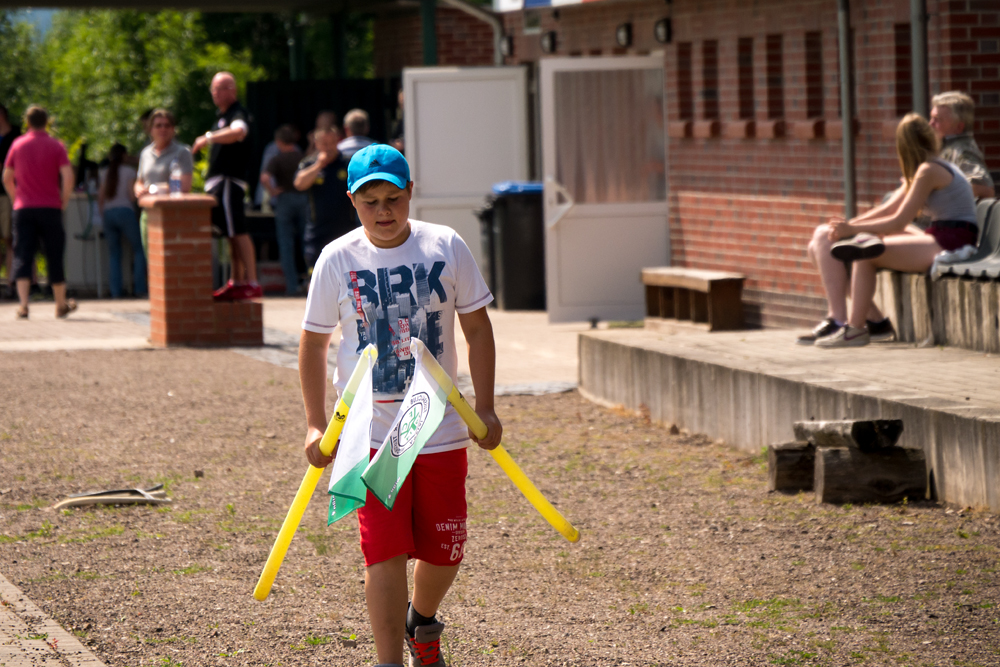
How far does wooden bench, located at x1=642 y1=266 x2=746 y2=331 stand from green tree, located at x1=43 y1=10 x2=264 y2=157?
18.4 metres

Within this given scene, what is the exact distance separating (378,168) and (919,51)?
6.45 m

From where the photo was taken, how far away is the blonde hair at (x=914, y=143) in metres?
8.73

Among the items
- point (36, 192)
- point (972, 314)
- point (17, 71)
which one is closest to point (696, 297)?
point (972, 314)

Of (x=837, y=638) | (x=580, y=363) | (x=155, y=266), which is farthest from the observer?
(x=155, y=266)

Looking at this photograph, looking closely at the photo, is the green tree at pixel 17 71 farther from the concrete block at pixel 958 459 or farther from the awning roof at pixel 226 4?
the concrete block at pixel 958 459

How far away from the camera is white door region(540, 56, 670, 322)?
46.5 ft

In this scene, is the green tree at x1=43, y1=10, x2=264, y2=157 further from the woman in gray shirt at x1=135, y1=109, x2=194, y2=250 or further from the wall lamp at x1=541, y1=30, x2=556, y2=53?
the woman in gray shirt at x1=135, y1=109, x2=194, y2=250

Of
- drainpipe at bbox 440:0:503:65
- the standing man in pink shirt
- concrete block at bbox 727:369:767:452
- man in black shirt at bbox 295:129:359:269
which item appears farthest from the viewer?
drainpipe at bbox 440:0:503:65

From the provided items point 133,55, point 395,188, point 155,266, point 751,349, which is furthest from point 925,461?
point 133,55

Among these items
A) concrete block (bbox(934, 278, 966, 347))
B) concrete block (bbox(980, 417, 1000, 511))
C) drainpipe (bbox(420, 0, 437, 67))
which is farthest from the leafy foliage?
concrete block (bbox(980, 417, 1000, 511))

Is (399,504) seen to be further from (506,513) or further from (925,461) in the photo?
(925,461)

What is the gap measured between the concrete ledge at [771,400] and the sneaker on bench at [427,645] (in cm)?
275

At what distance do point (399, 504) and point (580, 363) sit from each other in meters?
6.12

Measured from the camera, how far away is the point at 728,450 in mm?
8312
